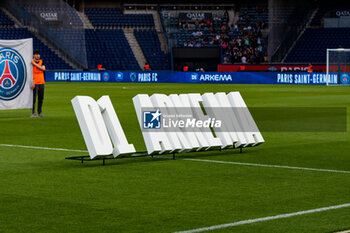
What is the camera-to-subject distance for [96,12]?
77125 mm

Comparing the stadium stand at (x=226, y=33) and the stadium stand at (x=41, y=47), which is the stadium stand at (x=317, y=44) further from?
the stadium stand at (x=41, y=47)

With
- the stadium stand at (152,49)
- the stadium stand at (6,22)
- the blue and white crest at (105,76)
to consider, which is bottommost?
the blue and white crest at (105,76)

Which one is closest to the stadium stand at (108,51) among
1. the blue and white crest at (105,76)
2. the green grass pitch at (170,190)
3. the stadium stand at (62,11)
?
the stadium stand at (62,11)

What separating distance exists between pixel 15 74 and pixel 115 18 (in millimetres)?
55511

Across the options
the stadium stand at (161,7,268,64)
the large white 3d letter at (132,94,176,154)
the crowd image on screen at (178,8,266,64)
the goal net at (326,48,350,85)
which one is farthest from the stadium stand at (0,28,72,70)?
the large white 3d letter at (132,94,176,154)

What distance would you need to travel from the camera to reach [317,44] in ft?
225

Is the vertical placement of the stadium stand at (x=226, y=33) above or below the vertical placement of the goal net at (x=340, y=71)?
above

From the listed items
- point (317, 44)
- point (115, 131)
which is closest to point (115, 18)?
point (317, 44)

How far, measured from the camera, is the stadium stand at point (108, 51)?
229 ft

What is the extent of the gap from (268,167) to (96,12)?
66908 mm

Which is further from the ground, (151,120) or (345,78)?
(151,120)

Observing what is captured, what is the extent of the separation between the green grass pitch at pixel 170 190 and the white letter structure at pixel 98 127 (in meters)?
0.31

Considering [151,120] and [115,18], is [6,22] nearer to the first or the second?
[115,18]

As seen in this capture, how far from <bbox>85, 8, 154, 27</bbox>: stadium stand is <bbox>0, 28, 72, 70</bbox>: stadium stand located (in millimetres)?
9505
